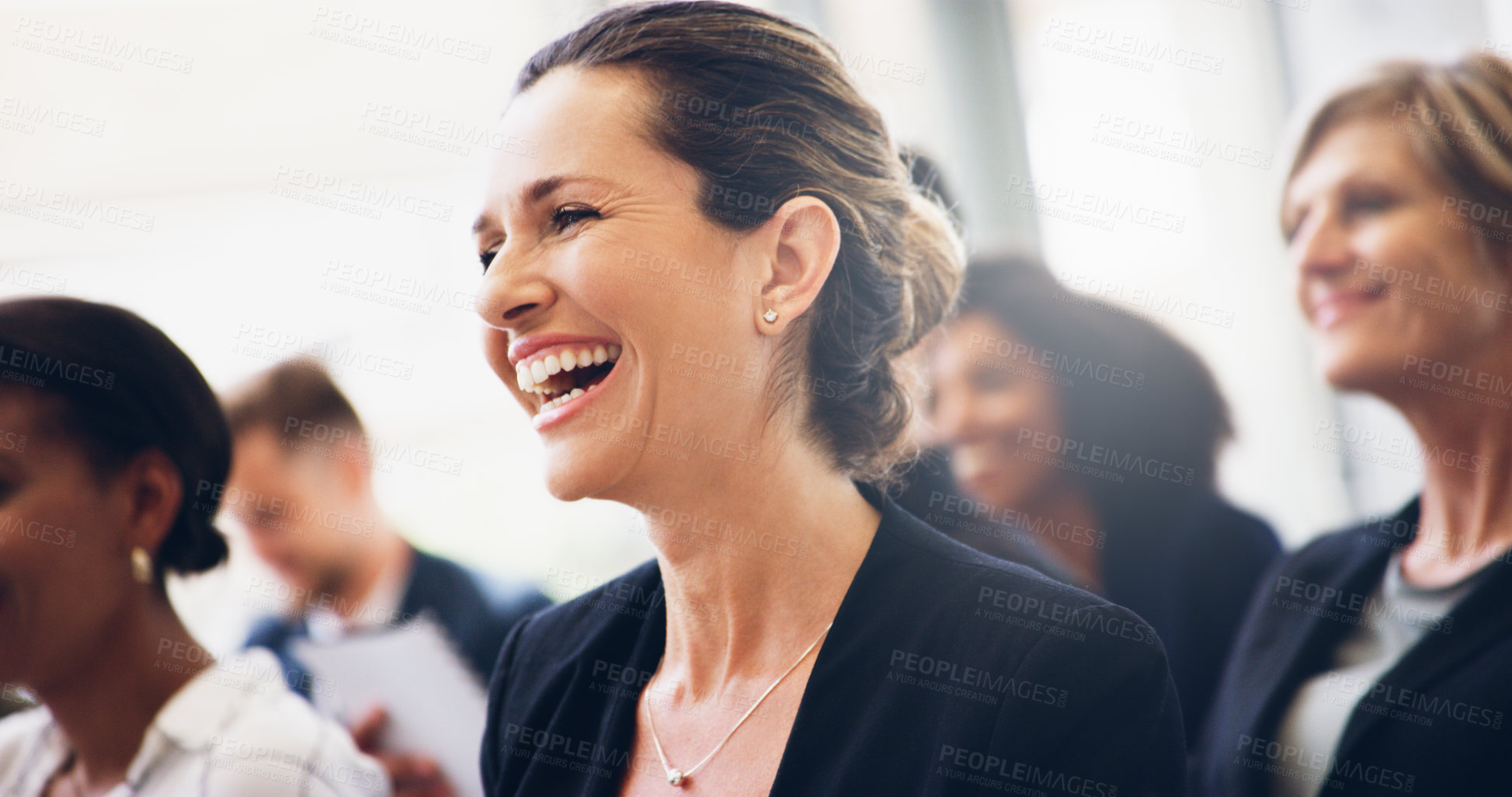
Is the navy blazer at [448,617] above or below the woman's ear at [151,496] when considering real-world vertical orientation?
below

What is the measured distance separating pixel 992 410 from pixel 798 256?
2.65 feet

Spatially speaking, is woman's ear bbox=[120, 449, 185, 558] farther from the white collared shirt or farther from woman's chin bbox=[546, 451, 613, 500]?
woman's chin bbox=[546, 451, 613, 500]

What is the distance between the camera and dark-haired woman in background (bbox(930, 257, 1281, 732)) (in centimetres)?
162

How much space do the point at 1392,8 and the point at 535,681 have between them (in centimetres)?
160

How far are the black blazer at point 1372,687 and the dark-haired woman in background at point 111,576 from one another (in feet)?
4.29

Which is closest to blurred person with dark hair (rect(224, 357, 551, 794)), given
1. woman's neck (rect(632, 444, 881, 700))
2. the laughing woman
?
the laughing woman

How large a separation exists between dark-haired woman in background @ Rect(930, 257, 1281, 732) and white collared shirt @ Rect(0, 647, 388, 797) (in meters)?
1.00

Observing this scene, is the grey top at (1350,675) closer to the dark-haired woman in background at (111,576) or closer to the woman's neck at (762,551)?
the woman's neck at (762,551)

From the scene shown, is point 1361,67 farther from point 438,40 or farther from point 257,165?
point 257,165

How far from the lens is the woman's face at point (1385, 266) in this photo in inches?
51.3

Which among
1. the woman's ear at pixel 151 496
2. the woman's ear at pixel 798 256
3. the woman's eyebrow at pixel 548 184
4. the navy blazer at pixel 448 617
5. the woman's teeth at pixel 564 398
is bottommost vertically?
the navy blazer at pixel 448 617

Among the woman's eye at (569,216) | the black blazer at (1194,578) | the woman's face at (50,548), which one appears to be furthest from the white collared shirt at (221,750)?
the black blazer at (1194,578)

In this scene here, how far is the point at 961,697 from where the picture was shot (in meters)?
0.88

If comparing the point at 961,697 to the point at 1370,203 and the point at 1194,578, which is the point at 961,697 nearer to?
the point at 1194,578
